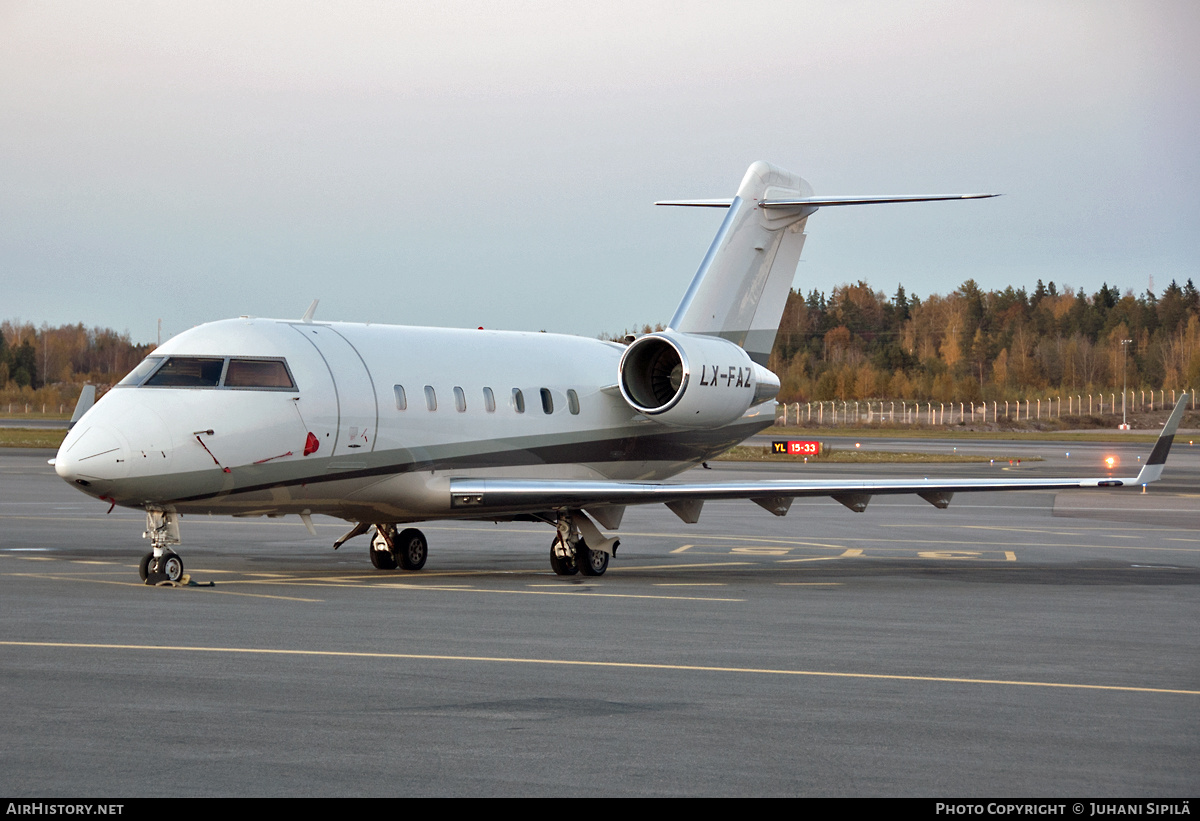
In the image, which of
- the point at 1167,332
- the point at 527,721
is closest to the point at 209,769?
the point at 527,721

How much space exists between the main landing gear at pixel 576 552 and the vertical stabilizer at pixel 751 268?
4.42 meters

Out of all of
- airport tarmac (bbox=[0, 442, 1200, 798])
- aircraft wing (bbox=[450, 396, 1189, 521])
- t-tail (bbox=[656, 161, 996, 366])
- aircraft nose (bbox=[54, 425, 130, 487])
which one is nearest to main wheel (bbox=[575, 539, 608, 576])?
airport tarmac (bbox=[0, 442, 1200, 798])

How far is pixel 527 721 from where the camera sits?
9070 millimetres

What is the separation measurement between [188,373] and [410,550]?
4603 millimetres

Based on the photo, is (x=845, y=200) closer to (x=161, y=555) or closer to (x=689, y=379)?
(x=689, y=379)

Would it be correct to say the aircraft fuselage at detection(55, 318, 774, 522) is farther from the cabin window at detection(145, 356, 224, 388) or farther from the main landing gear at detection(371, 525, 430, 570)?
the main landing gear at detection(371, 525, 430, 570)

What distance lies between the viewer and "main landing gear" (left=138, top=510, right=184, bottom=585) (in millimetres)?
17219

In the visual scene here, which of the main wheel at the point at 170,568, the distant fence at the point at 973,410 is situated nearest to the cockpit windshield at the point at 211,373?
the main wheel at the point at 170,568

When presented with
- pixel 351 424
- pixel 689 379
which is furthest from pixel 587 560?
pixel 351 424

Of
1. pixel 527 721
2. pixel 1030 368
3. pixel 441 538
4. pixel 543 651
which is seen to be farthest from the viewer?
pixel 1030 368

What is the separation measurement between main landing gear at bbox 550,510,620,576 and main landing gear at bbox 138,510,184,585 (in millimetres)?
5266

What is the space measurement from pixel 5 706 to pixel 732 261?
1605 centimetres

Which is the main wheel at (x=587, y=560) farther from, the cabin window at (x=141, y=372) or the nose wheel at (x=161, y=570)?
the cabin window at (x=141, y=372)

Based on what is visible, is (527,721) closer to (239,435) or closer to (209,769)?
(209,769)
